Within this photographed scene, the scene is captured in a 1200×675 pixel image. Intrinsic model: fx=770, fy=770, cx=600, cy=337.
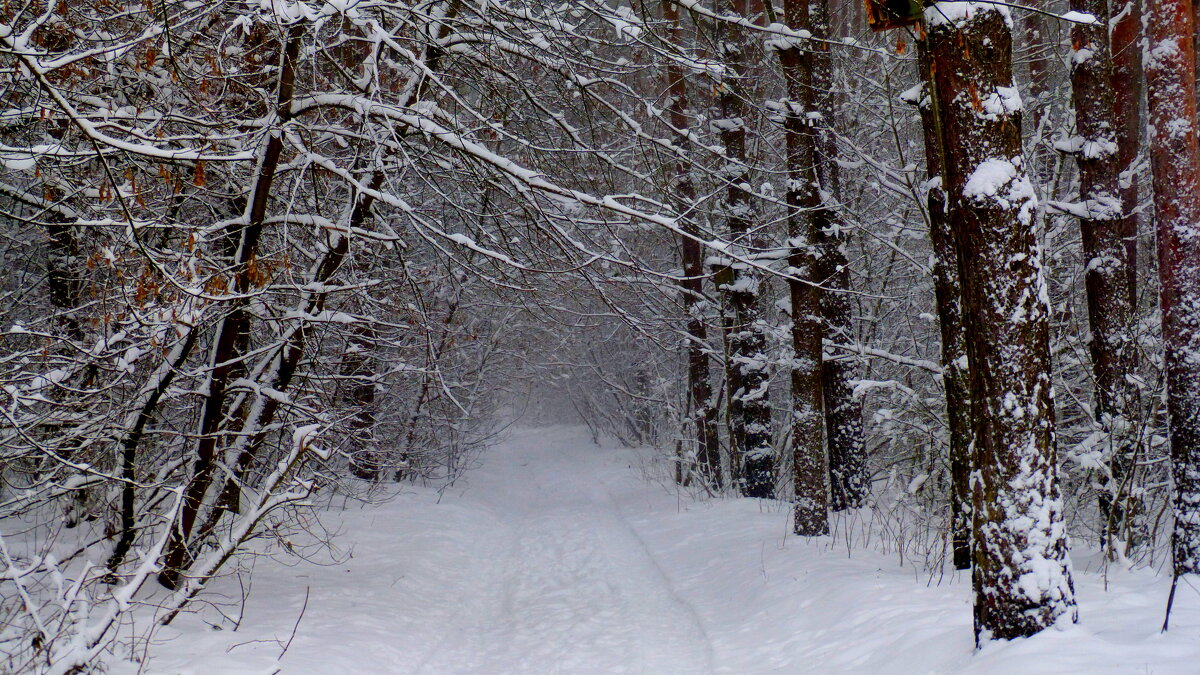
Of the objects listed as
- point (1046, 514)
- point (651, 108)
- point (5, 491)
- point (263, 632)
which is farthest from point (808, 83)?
point (5, 491)

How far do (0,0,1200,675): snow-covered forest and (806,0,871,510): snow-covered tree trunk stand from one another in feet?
0.20

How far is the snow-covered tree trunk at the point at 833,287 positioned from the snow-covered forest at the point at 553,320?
6 centimetres

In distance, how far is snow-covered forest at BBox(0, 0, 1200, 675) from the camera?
13.4ft

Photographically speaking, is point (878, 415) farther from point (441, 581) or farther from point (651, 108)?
point (441, 581)

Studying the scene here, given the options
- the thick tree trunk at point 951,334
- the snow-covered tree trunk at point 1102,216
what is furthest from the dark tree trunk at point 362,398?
the snow-covered tree trunk at point 1102,216

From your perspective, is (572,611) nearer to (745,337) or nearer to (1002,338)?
(1002,338)

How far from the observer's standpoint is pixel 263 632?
585cm

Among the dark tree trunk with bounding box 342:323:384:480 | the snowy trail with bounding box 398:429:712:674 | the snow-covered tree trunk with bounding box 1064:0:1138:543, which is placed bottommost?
the snowy trail with bounding box 398:429:712:674

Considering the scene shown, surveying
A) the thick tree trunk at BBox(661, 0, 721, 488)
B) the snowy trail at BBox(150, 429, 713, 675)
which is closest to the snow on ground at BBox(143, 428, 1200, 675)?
the snowy trail at BBox(150, 429, 713, 675)

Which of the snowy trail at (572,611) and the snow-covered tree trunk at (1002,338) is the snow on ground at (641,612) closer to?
the snowy trail at (572,611)

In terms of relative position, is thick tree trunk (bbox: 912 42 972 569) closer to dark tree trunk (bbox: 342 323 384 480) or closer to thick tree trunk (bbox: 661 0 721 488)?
dark tree trunk (bbox: 342 323 384 480)

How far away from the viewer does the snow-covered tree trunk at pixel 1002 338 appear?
4008 millimetres

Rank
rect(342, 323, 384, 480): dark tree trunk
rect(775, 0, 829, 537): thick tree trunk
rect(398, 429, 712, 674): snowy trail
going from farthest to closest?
→ rect(775, 0, 829, 537): thick tree trunk
rect(342, 323, 384, 480): dark tree trunk
rect(398, 429, 712, 674): snowy trail

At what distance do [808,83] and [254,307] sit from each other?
22.5 feet
